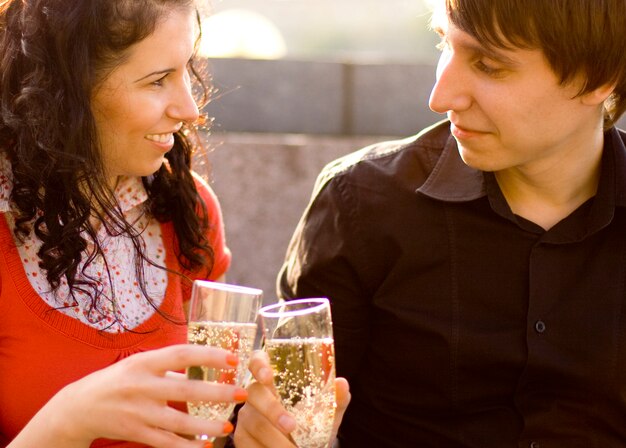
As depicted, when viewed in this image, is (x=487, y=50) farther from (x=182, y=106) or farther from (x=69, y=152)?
(x=69, y=152)

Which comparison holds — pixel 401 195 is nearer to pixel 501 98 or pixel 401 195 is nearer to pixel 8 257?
pixel 501 98

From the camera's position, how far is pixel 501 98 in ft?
7.36

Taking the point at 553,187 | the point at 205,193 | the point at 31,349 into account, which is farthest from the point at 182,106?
the point at 553,187

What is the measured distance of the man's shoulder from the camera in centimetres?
258

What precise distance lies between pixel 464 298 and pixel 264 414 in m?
0.84

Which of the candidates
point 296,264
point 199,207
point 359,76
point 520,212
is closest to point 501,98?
point 520,212

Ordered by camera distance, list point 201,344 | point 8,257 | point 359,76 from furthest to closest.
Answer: point 359,76 < point 8,257 < point 201,344

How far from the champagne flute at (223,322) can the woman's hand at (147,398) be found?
41 mm

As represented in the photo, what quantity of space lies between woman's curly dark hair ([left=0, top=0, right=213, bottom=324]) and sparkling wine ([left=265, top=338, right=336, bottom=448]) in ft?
2.20

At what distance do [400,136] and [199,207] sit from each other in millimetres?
2039

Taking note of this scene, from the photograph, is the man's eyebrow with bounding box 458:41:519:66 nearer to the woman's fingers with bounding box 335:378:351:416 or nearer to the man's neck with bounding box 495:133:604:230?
the man's neck with bounding box 495:133:604:230

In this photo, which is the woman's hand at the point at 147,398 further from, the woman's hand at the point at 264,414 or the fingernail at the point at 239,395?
the woman's hand at the point at 264,414

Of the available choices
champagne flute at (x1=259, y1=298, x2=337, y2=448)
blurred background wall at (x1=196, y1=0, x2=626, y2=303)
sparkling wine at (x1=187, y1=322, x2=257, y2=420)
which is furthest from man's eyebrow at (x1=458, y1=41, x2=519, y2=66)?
blurred background wall at (x1=196, y1=0, x2=626, y2=303)

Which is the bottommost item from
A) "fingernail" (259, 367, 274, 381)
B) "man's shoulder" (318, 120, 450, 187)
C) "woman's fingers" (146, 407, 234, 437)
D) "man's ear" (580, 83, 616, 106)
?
"woman's fingers" (146, 407, 234, 437)
